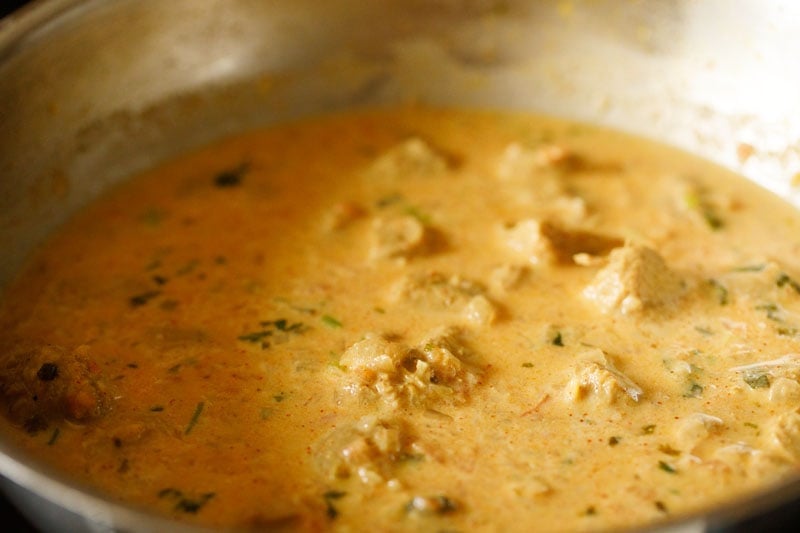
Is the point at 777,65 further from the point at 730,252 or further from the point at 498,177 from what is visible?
the point at 498,177

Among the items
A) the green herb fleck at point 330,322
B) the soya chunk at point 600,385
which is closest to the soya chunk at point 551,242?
the soya chunk at point 600,385

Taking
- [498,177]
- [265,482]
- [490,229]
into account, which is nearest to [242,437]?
[265,482]

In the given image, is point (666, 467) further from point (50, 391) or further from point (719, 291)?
point (50, 391)

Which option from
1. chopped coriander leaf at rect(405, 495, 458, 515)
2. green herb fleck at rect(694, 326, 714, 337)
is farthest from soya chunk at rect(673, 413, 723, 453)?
chopped coriander leaf at rect(405, 495, 458, 515)

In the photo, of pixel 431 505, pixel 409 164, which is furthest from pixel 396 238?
pixel 431 505

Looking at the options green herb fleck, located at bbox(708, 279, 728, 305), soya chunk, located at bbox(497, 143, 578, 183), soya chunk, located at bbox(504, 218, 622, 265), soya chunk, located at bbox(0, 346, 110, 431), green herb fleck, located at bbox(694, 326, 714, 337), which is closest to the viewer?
soya chunk, located at bbox(0, 346, 110, 431)

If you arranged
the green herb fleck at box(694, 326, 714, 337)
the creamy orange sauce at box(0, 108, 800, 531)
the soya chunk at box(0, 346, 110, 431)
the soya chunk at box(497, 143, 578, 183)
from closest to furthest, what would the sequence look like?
1. the creamy orange sauce at box(0, 108, 800, 531)
2. the soya chunk at box(0, 346, 110, 431)
3. the green herb fleck at box(694, 326, 714, 337)
4. the soya chunk at box(497, 143, 578, 183)

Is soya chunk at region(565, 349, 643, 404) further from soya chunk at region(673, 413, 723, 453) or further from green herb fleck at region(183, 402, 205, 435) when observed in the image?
green herb fleck at region(183, 402, 205, 435)
